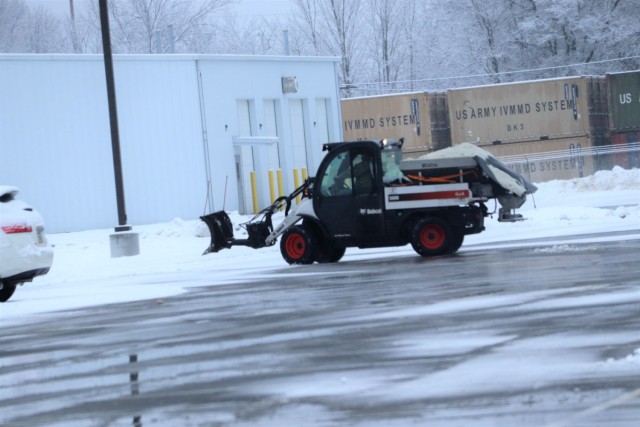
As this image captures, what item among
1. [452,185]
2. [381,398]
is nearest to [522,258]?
[452,185]

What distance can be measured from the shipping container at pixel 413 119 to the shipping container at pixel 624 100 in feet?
19.8

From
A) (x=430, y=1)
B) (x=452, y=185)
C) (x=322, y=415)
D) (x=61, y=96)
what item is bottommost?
(x=322, y=415)

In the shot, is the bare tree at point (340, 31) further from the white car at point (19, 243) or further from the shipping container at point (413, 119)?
the white car at point (19, 243)

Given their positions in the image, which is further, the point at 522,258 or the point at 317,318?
the point at 522,258

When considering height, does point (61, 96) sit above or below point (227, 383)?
above

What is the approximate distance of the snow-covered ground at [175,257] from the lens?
17750 millimetres

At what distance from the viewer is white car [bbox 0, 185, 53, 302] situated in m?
16.8

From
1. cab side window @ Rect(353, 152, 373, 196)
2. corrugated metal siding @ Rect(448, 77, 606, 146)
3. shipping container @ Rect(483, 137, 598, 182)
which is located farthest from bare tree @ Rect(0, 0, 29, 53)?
cab side window @ Rect(353, 152, 373, 196)

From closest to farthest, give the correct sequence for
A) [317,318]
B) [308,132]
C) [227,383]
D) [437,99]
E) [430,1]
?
[227,383]
[317,318]
[308,132]
[437,99]
[430,1]

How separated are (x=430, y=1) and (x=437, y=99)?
21197 millimetres

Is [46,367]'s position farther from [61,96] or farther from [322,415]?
Answer: [61,96]

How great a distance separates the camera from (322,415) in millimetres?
7816

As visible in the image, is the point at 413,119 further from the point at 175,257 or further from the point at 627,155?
the point at 175,257

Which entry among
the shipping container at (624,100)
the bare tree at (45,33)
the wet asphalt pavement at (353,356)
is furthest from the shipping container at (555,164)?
the bare tree at (45,33)
